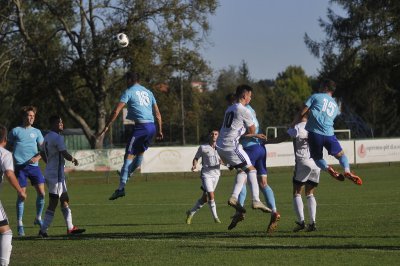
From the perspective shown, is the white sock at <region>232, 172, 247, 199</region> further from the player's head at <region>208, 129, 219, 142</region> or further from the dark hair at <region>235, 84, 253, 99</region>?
the player's head at <region>208, 129, 219, 142</region>

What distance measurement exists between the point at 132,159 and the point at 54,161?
1640 millimetres

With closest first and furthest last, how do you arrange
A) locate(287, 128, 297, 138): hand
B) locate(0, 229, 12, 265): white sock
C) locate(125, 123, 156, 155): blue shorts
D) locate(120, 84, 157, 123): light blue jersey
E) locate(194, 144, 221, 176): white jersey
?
locate(0, 229, 12, 265): white sock
locate(287, 128, 297, 138): hand
locate(120, 84, 157, 123): light blue jersey
locate(125, 123, 156, 155): blue shorts
locate(194, 144, 221, 176): white jersey

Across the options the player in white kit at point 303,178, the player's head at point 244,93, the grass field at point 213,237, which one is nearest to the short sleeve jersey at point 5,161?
the grass field at point 213,237

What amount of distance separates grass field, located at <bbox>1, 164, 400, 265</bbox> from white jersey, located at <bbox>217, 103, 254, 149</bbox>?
1.68 meters

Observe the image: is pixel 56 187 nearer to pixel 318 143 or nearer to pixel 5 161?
pixel 318 143

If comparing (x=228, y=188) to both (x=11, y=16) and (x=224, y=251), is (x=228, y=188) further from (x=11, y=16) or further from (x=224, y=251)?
(x=11, y=16)

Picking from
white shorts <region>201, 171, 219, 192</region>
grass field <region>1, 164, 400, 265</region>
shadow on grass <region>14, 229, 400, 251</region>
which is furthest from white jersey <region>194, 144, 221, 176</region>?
shadow on grass <region>14, 229, 400, 251</region>

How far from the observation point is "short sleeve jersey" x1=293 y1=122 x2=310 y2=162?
1486 cm

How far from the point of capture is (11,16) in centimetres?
5053

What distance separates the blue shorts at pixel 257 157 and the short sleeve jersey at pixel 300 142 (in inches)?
26.9

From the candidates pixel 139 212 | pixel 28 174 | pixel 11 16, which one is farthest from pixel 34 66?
pixel 28 174

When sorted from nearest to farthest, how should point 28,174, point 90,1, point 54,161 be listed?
point 54,161, point 28,174, point 90,1

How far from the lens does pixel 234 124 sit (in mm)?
14055

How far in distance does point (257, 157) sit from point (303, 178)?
1067mm
